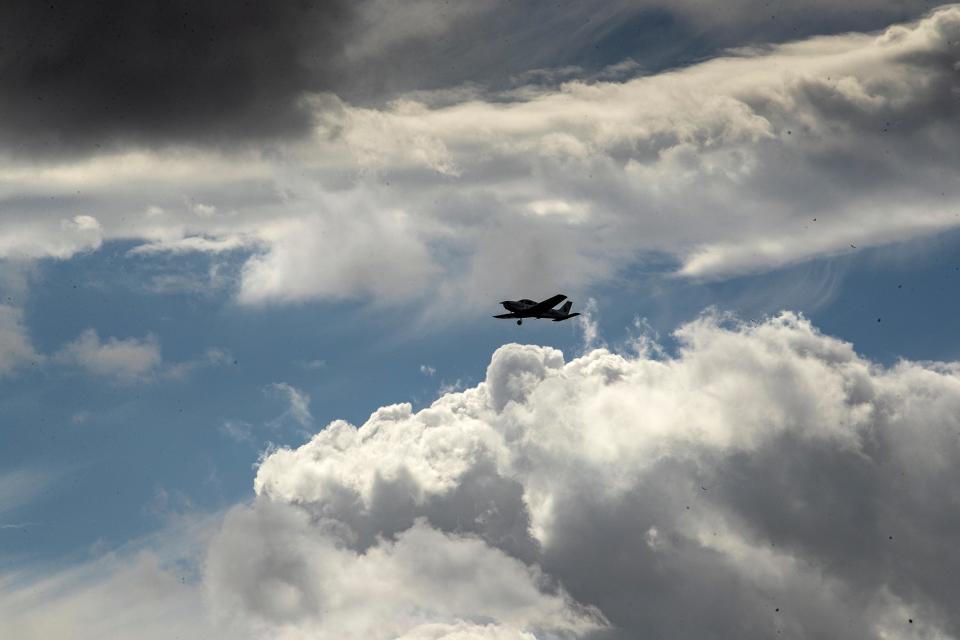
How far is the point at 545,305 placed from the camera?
187375 mm

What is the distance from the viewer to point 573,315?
200 meters

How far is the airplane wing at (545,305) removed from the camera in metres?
183

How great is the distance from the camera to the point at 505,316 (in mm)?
188375

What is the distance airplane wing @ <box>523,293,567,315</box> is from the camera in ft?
602

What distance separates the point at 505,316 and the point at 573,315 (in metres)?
17.3
